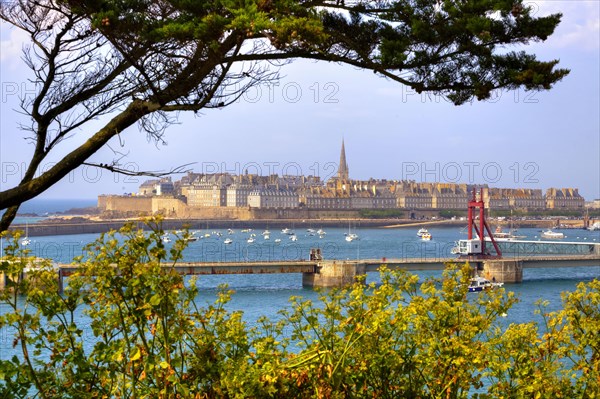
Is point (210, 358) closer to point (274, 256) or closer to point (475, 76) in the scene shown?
point (475, 76)

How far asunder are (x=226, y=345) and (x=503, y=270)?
29.5m

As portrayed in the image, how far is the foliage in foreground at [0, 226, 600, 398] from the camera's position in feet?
8.70

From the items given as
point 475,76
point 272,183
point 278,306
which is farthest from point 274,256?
point 272,183

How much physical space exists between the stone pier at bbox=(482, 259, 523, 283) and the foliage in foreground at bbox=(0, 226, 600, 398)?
93.9 ft

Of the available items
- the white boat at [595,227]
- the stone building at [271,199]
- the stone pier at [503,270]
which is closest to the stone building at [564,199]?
the white boat at [595,227]

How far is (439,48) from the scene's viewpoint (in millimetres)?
3539

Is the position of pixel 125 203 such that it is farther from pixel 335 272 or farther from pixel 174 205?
pixel 335 272

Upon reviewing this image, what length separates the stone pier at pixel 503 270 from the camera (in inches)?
1240

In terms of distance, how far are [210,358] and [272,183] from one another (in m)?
96.4

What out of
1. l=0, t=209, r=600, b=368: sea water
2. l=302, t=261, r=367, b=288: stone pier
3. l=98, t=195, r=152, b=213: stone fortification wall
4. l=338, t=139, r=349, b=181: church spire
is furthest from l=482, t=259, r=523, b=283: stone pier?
l=338, t=139, r=349, b=181: church spire

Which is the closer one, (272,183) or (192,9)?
(192,9)

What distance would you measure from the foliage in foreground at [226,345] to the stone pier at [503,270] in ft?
93.9

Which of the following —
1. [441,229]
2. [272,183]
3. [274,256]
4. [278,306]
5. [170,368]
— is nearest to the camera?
[170,368]

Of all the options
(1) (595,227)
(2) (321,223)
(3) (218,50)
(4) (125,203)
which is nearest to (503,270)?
(3) (218,50)
